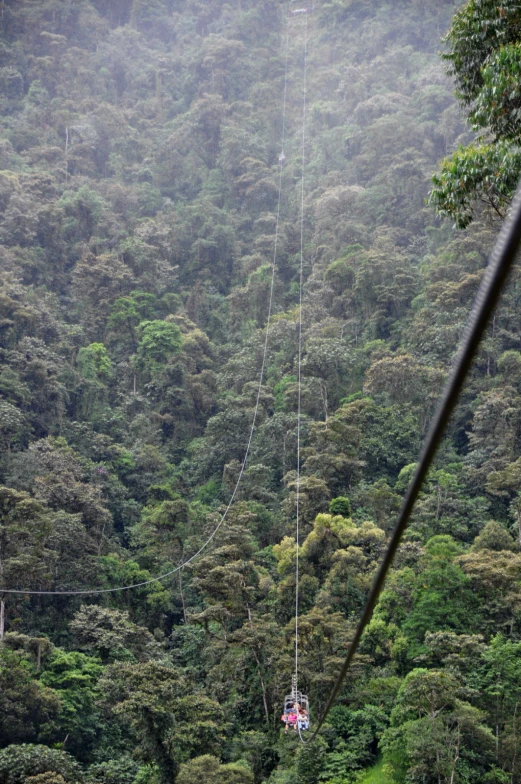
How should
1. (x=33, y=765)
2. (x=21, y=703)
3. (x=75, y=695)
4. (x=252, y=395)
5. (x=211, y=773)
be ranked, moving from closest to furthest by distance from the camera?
(x=211, y=773), (x=33, y=765), (x=21, y=703), (x=75, y=695), (x=252, y=395)

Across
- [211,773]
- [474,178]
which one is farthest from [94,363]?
[474,178]

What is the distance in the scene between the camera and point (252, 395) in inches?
879

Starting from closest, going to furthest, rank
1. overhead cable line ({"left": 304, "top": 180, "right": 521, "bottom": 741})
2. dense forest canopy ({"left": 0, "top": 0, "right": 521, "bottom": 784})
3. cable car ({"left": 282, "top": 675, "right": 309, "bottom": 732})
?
overhead cable line ({"left": 304, "top": 180, "right": 521, "bottom": 741}), cable car ({"left": 282, "top": 675, "right": 309, "bottom": 732}), dense forest canopy ({"left": 0, "top": 0, "right": 521, "bottom": 784})

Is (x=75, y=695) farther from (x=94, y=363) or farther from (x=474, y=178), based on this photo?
(x=94, y=363)

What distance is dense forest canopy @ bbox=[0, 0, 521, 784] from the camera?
36.9 feet

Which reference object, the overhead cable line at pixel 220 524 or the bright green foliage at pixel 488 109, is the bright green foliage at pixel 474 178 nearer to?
the bright green foliage at pixel 488 109

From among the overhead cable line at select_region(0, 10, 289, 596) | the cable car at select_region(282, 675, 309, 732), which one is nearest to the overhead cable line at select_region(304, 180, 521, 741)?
the cable car at select_region(282, 675, 309, 732)

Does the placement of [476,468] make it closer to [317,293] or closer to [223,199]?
[317,293]

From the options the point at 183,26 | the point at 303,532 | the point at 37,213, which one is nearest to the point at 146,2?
the point at 183,26

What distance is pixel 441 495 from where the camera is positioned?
1573 centimetres

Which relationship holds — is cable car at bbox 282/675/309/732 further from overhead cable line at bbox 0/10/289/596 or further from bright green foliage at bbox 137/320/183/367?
bright green foliage at bbox 137/320/183/367

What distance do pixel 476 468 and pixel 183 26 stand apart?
38.3m

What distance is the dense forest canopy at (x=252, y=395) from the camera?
11250 mm

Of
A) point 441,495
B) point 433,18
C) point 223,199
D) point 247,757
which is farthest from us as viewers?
point 433,18
